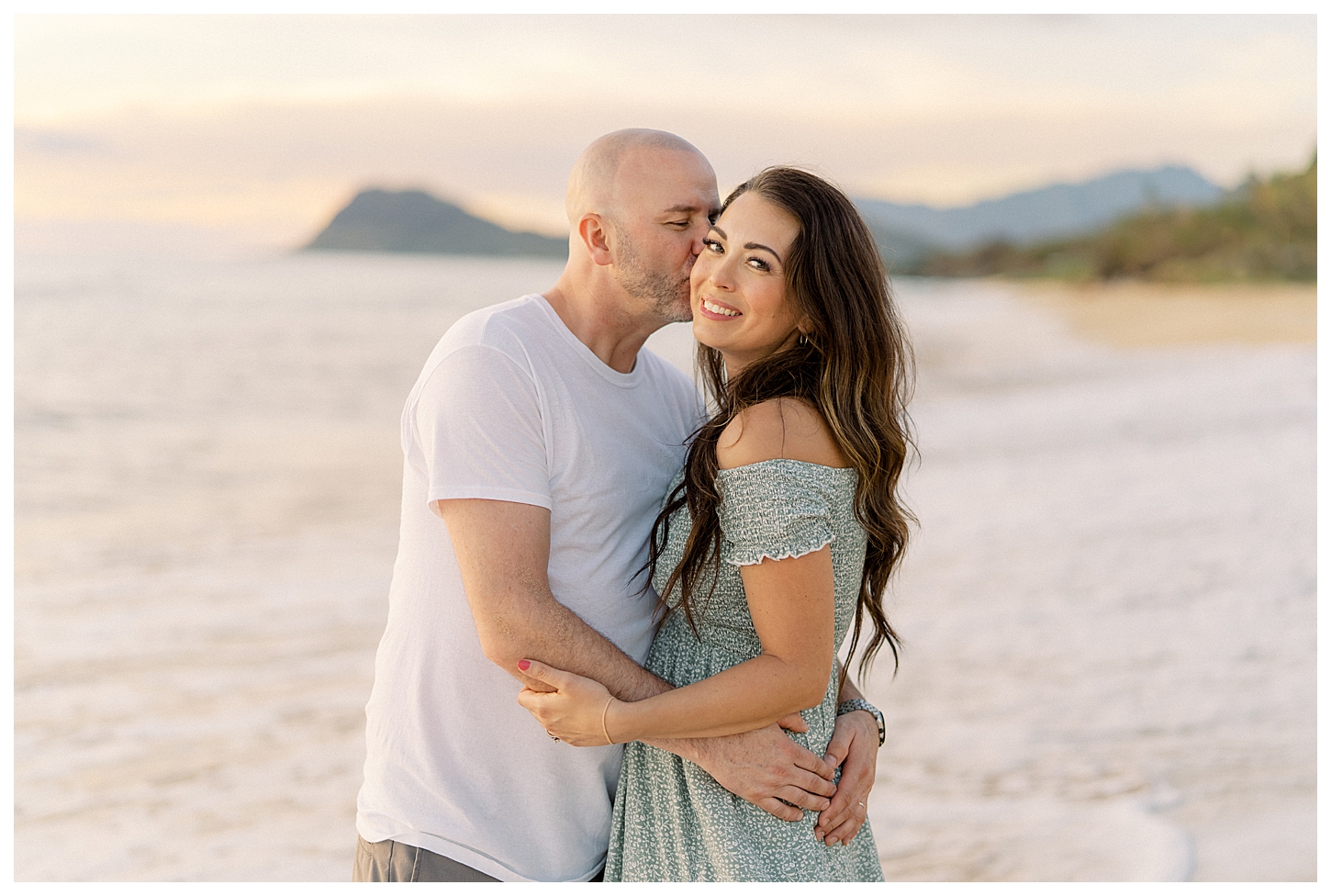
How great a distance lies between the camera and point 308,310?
79.8ft

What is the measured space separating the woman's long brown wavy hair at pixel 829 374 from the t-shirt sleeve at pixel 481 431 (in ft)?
0.95

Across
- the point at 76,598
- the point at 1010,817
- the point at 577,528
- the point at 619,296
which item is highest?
the point at 619,296

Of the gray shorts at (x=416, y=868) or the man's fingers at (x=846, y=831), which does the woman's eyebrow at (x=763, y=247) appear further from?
the gray shorts at (x=416, y=868)

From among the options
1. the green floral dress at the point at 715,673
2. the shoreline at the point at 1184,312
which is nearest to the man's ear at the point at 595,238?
the green floral dress at the point at 715,673

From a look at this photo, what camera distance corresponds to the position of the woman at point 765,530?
1937mm

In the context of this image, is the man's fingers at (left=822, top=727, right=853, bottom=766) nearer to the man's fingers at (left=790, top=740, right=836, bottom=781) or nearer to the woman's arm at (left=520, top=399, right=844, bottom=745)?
the man's fingers at (left=790, top=740, right=836, bottom=781)

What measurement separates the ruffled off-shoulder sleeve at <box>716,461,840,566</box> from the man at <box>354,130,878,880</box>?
34 centimetres

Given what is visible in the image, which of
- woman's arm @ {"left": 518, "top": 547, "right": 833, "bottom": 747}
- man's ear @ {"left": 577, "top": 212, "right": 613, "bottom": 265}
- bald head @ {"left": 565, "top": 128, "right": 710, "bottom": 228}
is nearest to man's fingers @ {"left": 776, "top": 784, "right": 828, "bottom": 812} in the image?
woman's arm @ {"left": 518, "top": 547, "right": 833, "bottom": 747}

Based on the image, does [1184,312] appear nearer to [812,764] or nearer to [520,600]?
[812,764]

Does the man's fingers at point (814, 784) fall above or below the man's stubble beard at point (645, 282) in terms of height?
below

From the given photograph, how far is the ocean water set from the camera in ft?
15.0
